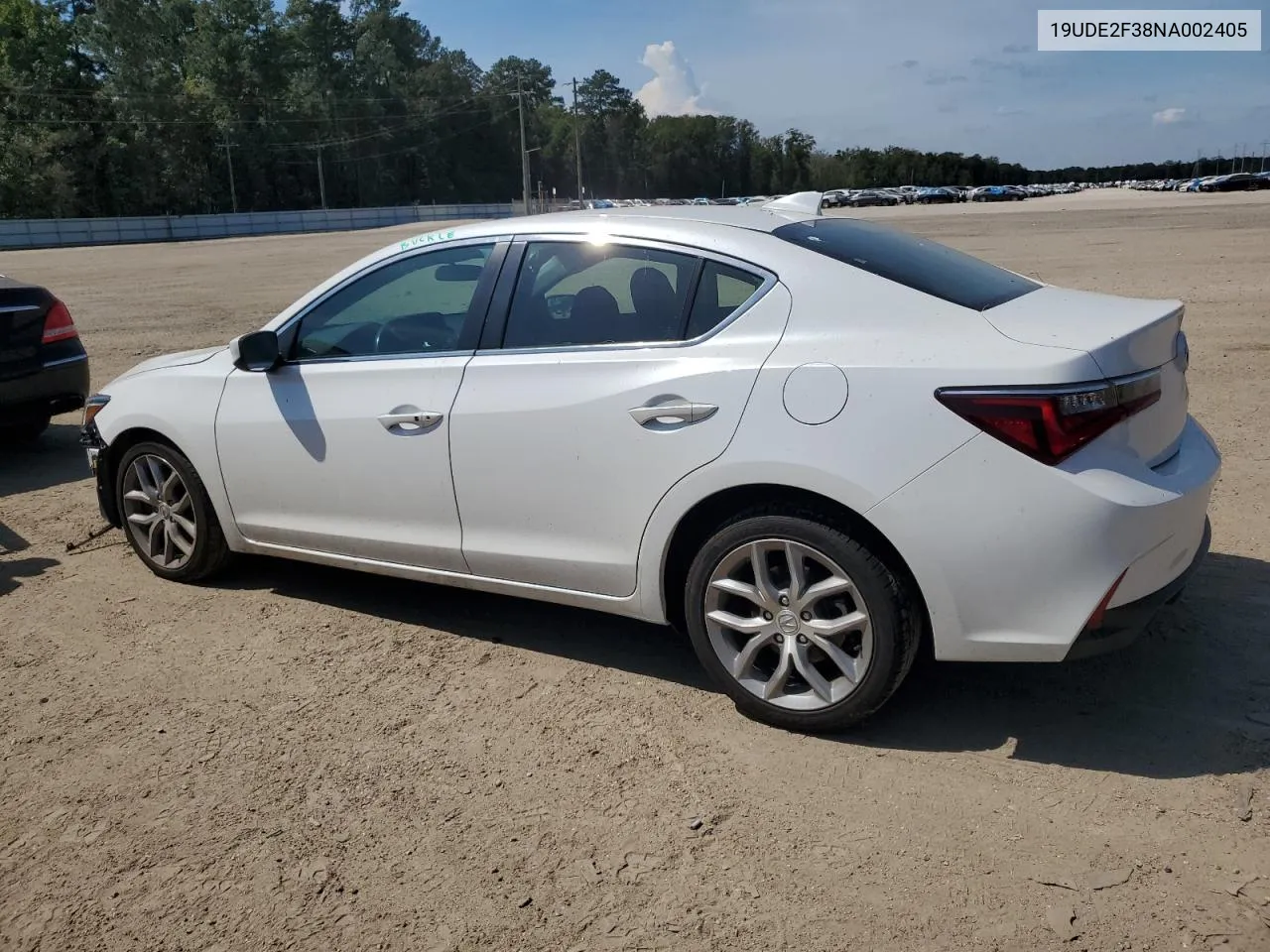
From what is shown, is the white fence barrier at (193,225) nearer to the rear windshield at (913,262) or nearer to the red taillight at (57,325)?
the red taillight at (57,325)

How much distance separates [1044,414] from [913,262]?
0.99 m

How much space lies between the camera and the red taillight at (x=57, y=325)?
7.51 meters

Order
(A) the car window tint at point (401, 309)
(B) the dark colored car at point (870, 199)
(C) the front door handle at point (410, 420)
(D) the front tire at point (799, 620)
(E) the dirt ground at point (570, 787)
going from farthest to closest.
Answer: (B) the dark colored car at point (870, 199) → (A) the car window tint at point (401, 309) → (C) the front door handle at point (410, 420) → (D) the front tire at point (799, 620) → (E) the dirt ground at point (570, 787)

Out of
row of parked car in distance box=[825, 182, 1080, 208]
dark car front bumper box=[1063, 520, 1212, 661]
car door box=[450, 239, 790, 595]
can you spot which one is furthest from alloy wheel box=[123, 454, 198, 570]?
row of parked car in distance box=[825, 182, 1080, 208]

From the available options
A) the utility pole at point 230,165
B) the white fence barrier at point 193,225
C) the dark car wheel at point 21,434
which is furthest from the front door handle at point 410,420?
the utility pole at point 230,165

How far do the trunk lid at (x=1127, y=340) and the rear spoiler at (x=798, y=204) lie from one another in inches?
40.3

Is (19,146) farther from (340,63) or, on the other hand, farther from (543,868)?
(543,868)

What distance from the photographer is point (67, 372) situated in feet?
24.9

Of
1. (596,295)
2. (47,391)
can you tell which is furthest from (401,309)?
(47,391)

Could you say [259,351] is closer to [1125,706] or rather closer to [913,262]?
[913,262]

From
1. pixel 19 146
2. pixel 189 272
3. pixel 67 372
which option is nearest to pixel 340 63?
pixel 19 146

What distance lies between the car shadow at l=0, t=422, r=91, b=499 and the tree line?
77811 millimetres

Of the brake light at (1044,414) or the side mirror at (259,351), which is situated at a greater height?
the side mirror at (259,351)

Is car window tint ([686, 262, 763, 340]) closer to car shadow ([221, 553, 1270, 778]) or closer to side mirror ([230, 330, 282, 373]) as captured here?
car shadow ([221, 553, 1270, 778])
